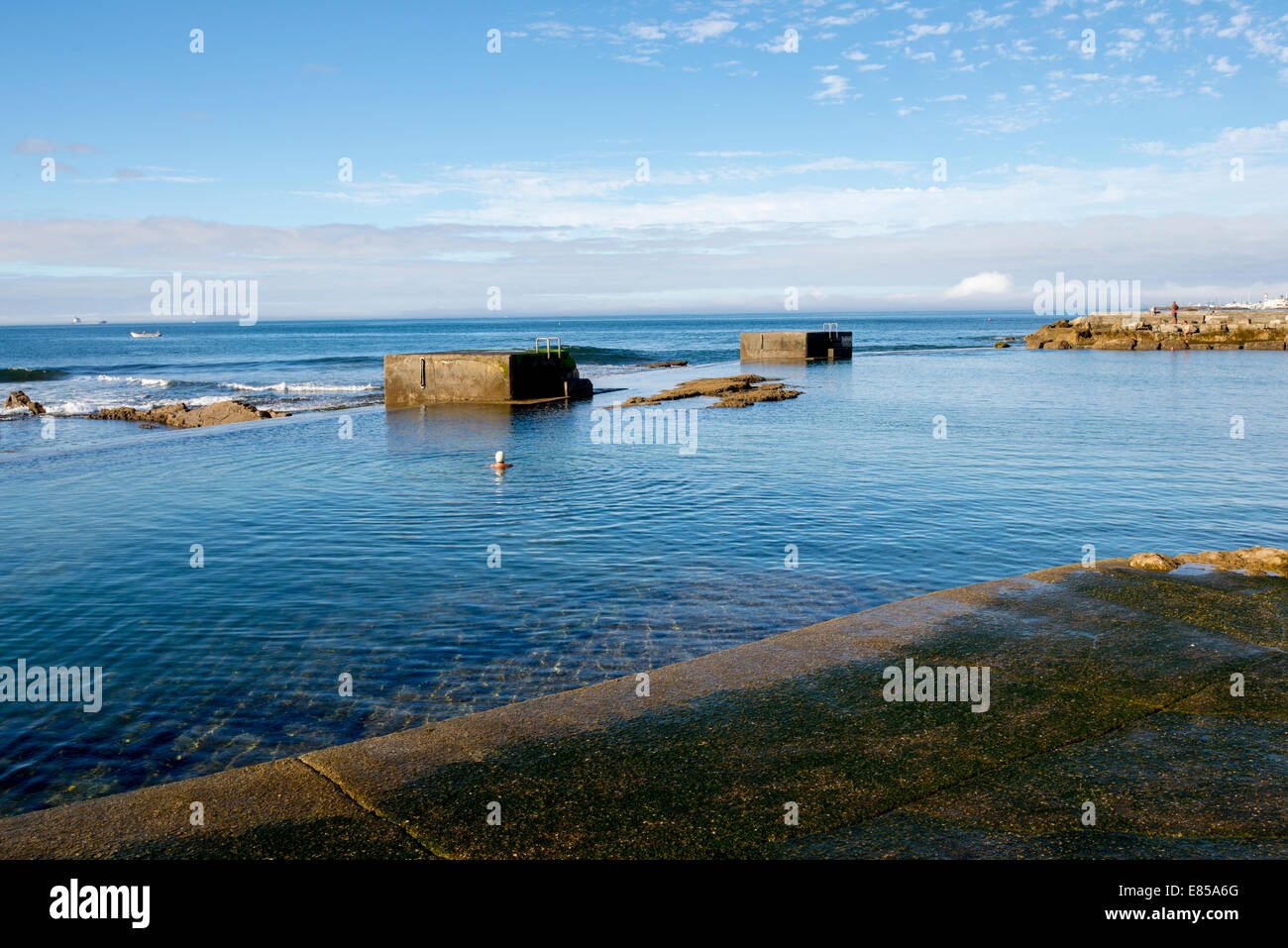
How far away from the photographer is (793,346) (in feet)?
210

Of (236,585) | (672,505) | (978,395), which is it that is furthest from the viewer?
(978,395)

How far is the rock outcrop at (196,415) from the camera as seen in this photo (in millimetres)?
32719

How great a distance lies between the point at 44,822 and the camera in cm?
525

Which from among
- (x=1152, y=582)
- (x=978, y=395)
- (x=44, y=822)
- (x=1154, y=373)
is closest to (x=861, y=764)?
(x=44, y=822)

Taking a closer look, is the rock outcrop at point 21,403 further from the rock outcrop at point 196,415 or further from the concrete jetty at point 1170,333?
the concrete jetty at point 1170,333

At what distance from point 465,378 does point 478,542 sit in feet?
74.7

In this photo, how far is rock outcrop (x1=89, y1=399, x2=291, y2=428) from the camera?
3272cm

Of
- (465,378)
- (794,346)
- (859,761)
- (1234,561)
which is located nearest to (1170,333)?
(794,346)

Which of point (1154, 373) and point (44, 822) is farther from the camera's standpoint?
point (1154, 373)

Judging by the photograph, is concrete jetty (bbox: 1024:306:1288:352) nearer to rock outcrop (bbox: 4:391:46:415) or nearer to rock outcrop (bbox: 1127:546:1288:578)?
rock outcrop (bbox: 1127:546:1288:578)

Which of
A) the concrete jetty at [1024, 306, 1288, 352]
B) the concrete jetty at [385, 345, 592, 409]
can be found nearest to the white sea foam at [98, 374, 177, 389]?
the concrete jetty at [385, 345, 592, 409]
